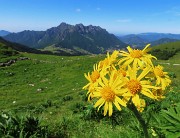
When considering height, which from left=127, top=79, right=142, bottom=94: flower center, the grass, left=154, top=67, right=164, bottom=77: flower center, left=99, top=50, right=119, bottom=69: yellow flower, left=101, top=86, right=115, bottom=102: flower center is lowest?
the grass

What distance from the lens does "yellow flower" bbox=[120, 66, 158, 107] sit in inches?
155

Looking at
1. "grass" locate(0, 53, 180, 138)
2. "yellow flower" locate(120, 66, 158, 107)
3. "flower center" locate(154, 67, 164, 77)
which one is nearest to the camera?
"yellow flower" locate(120, 66, 158, 107)

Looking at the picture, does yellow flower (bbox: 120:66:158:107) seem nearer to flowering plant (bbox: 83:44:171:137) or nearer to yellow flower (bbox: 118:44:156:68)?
flowering plant (bbox: 83:44:171:137)

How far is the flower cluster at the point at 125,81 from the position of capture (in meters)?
3.97

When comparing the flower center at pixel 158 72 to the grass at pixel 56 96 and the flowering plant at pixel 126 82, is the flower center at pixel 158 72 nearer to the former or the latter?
the flowering plant at pixel 126 82

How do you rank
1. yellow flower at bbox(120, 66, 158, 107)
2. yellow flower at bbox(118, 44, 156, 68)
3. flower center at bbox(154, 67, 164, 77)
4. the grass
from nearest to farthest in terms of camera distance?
yellow flower at bbox(120, 66, 158, 107) → yellow flower at bbox(118, 44, 156, 68) → flower center at bbox(154, 67, 164, 77) → the grass

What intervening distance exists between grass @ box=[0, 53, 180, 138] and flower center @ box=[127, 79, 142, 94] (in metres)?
3.11

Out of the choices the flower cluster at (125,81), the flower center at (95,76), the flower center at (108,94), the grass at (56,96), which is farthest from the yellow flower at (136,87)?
the grass at (56,96)

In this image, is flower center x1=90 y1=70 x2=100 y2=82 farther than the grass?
No

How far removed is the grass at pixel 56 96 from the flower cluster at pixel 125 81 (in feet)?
9.18

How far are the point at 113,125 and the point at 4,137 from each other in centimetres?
372

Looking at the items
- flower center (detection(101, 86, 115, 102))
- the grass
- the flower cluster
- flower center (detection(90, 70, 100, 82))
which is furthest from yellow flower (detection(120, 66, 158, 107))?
the grass

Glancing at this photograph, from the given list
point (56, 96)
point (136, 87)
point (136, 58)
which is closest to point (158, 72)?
point (136, 58)

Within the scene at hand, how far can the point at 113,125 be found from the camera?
34.1ft
